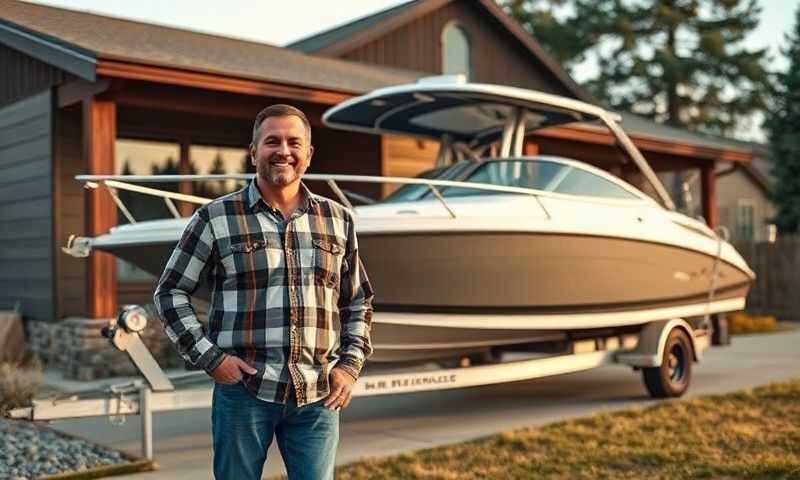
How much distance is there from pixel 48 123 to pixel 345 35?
238 inches

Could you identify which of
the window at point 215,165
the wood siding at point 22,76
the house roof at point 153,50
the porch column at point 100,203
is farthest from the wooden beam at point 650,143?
the wood siding at point 22,76

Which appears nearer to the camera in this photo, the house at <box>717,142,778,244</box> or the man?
the man

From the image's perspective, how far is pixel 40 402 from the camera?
15.0 feet

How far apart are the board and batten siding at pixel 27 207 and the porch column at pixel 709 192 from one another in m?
10.6

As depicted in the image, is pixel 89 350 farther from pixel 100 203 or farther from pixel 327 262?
pixel 327 262

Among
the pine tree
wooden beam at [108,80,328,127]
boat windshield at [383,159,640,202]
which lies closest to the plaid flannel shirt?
boat windshield at [383,159,640,202]

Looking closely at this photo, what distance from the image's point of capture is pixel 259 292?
96.3 inches

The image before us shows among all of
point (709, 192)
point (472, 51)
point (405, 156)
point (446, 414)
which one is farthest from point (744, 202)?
point (446, 414)

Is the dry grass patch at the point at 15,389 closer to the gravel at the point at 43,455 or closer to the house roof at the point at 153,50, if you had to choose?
the gravel at the point at 43,455

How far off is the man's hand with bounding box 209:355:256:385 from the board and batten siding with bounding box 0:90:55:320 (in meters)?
7.91

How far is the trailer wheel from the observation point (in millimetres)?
7234

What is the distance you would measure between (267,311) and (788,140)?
21.3m

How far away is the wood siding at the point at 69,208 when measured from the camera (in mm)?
9758

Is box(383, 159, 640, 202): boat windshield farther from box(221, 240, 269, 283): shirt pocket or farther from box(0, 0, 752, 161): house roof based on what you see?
box(221, 240, 269, 283): shirt pocket
